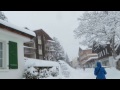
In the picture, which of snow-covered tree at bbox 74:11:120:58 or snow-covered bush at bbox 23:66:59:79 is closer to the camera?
snow-covered bush at bbox 23:66:59:79

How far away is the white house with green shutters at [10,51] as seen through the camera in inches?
324

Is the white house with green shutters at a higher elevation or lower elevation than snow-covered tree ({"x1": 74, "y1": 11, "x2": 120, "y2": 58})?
lower

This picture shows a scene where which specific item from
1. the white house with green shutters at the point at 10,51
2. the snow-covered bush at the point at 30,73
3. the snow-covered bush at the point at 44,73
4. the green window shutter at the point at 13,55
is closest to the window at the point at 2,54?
the white house with green shutters at the point at 10,51

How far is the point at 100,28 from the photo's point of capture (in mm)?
24016

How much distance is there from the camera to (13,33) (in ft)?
29.1

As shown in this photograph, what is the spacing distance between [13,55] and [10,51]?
294 millimetres

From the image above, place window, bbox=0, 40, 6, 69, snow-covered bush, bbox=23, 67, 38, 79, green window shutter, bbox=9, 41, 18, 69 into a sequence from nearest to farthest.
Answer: window, bbox=0, 40, 6, 69
green window shutter, bbox=9, 41, 18, 69
snow-covered bush, bbox=23, 67, 38, 79

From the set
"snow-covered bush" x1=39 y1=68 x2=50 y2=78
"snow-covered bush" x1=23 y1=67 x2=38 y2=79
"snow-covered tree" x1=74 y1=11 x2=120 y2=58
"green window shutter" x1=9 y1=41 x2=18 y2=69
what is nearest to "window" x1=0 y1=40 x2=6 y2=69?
"green window shutter" x1=9 y1=41 x2=18 y2=69

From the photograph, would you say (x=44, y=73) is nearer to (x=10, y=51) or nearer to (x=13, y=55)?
(x=13, y=55)

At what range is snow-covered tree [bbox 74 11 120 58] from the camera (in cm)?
2247

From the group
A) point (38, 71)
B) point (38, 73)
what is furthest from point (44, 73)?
point (38, 73)

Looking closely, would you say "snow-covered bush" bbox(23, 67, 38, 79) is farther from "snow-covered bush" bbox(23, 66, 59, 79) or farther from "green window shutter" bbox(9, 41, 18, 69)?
"green window shutter" bbox(9, 41, 18, 69)

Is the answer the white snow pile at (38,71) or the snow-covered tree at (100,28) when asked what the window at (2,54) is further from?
the snow-covered tree at (100,28)
